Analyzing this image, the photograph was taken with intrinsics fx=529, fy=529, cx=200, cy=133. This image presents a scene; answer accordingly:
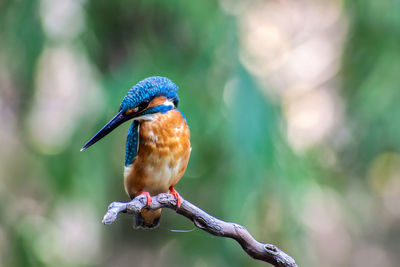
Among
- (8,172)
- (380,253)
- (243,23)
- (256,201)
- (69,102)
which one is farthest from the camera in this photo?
(380,253)

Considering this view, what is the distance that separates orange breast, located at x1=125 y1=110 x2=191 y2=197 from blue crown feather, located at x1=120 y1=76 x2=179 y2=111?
99 millimetres

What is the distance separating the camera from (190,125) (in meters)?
3.87

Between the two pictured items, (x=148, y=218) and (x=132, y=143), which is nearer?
(x=132, y=143)

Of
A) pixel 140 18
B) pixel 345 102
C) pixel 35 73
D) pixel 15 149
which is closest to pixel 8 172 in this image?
pixel 15 149

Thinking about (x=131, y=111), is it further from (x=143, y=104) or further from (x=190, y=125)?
(x=190, y=125)

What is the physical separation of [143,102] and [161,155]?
23 centimetres

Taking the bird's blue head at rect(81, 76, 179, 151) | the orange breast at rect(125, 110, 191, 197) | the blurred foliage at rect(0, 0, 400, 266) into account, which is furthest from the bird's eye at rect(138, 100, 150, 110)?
the blurred foliage at rect(0, 0, 400, 266)

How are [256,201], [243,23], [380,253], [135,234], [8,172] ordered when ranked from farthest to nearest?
[380,253] → [135,234] → [8,172] → [243,23] → [256,201]

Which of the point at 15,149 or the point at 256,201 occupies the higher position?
the point at 256,201

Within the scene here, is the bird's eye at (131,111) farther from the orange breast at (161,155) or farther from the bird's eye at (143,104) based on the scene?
the orange breast at (161,155)

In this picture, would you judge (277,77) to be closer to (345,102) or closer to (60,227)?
(345,102)

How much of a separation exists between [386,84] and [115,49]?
7.73 feet

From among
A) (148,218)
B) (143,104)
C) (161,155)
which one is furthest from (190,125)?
(143,104)

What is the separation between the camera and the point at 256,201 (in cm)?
385
